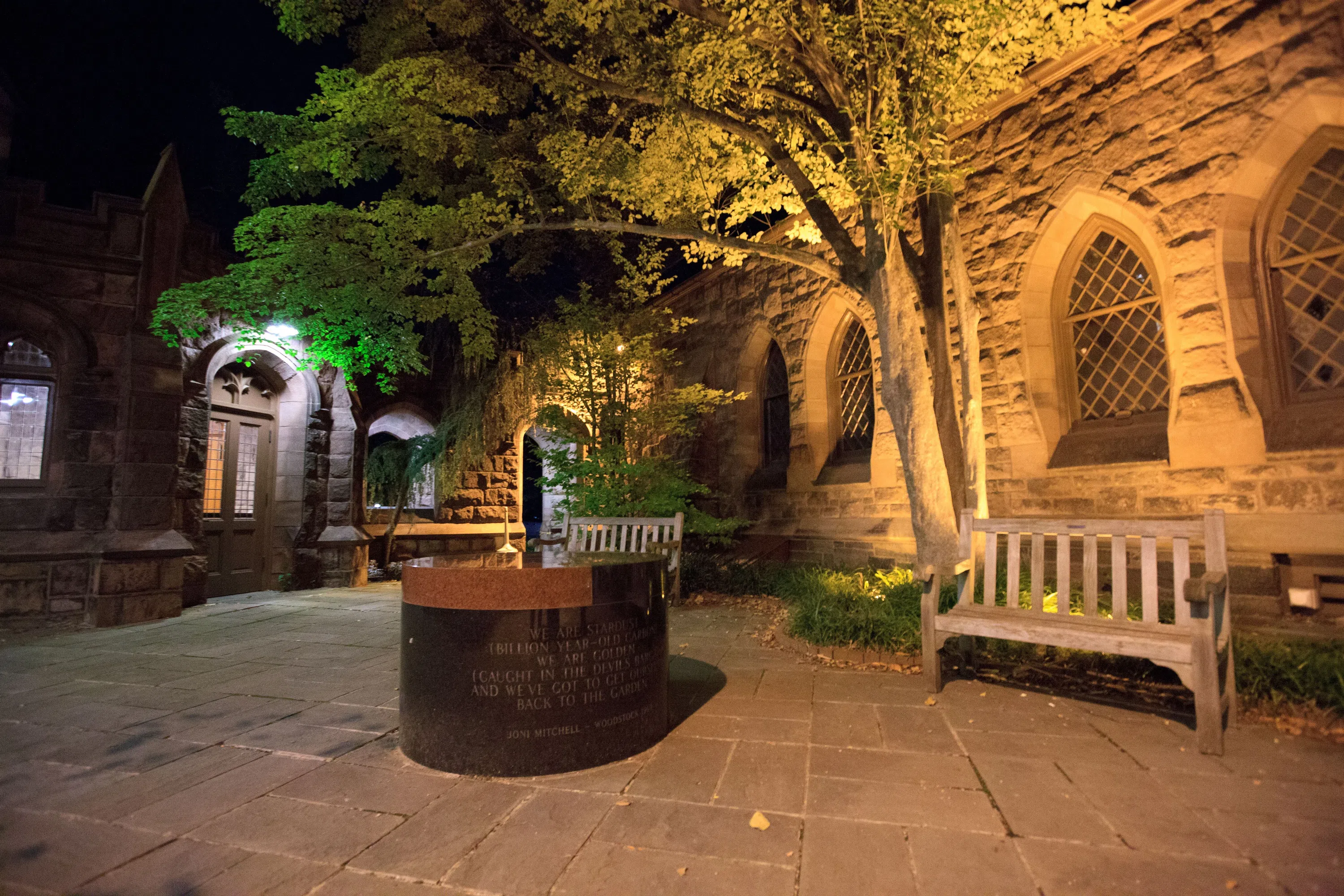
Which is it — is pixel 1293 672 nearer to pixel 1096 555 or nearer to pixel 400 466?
pixel 1096 555

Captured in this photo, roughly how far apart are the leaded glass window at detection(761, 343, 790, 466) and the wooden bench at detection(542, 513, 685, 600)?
155 inches

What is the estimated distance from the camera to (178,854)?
214 centimetres

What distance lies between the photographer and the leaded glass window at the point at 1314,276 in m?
4.78

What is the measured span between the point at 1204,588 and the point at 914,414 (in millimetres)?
2431

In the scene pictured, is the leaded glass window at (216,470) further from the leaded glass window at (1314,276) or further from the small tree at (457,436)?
the leaded glass window at (1314,276)

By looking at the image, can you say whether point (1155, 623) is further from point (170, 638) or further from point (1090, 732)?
point (170, 638)

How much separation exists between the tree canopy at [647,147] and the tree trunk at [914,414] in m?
0.02

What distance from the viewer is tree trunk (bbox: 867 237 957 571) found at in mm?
5066

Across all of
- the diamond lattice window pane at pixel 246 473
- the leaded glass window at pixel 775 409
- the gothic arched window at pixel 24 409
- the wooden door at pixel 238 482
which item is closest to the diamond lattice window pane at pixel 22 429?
the gothic arched window at pixel 24 409

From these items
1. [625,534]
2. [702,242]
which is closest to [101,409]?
[625,534]

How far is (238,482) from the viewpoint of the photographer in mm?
9086

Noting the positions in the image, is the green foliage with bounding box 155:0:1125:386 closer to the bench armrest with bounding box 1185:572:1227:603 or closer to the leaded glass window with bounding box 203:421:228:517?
the leaded glass window with bounding box 203:421:228:517

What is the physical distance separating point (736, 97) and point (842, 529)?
17.4 feet

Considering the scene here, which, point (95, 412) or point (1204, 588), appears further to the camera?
point (95, 412)
